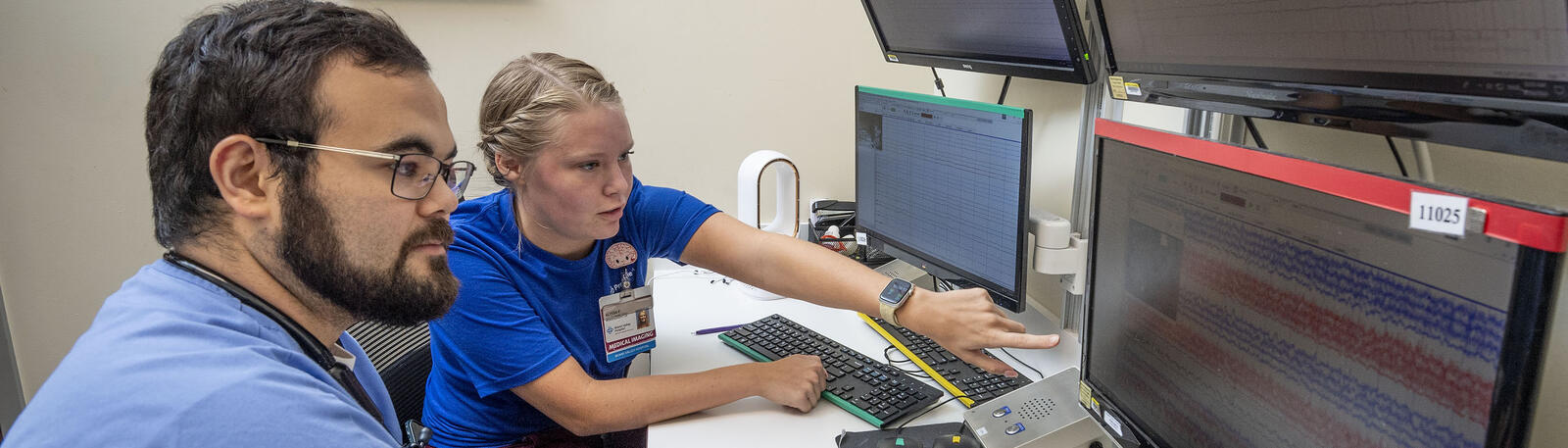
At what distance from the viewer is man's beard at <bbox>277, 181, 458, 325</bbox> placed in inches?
33.6

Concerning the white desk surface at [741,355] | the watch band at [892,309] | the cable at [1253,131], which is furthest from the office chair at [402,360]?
the cable at [1253,131]

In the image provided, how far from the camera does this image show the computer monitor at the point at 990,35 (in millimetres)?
1248

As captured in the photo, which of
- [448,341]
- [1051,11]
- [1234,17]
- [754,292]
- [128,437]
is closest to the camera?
[128,437]

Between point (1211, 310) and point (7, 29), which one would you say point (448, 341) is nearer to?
point (1211, 310)

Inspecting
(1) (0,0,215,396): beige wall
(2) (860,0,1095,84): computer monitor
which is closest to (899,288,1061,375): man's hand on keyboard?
(2) (860,0,1095,84): computer monitor

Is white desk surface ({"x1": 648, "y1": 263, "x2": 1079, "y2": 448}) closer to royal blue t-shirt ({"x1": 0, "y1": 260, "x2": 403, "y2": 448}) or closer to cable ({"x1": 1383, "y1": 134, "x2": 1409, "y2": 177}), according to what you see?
royal blue t-shirt ({"x1": 0, "y1": 260, "x2": 403, "y2": 448})

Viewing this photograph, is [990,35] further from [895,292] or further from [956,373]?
[956,373]

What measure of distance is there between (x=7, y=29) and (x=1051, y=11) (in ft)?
7.62

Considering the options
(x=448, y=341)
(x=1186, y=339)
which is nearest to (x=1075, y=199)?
(x=1186, y=339)

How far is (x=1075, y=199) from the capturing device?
142 centimetres

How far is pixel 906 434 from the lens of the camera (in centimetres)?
118

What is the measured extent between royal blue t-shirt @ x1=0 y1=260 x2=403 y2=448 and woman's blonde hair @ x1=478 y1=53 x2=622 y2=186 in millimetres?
549

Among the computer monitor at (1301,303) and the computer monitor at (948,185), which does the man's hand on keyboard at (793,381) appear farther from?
the computer monitor at (1301,303)

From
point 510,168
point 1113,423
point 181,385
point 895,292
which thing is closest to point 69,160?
point 510,168
